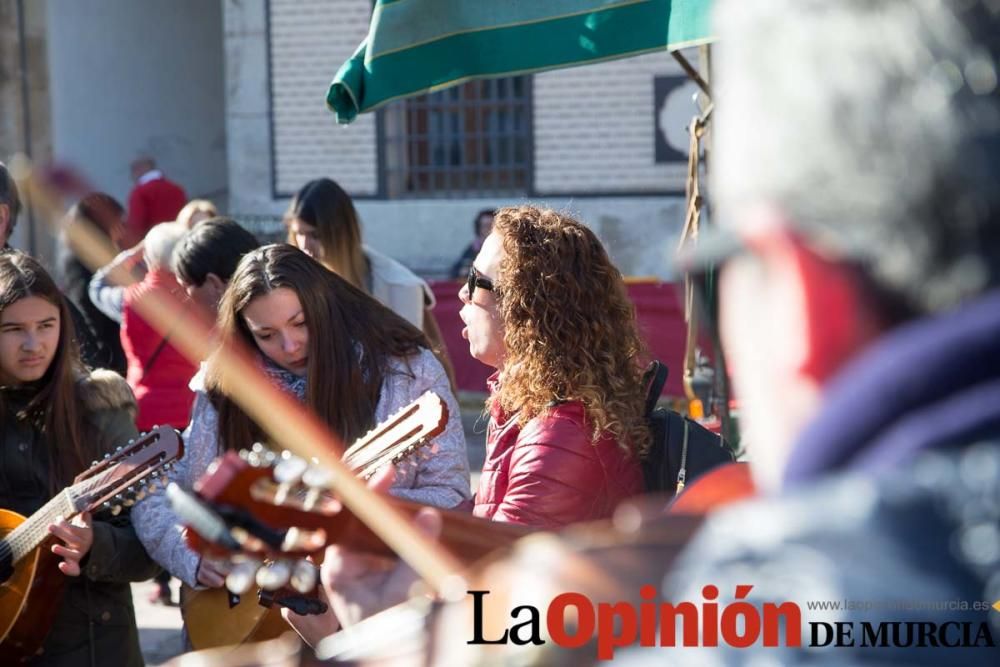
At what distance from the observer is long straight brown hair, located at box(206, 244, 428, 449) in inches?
130

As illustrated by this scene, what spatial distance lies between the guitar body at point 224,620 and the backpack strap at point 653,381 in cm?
101

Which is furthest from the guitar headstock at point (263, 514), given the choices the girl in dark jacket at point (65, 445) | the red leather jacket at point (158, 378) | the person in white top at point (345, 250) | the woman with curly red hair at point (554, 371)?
the red leather jacket at point (158, 378)

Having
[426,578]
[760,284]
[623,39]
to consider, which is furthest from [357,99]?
[760,284]

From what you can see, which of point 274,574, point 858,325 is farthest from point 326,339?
point 858,325

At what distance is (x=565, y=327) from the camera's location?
2873mm

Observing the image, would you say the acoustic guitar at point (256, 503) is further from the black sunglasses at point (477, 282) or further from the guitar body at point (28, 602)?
the guitar body at point (28, 602)

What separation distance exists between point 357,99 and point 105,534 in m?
1.30

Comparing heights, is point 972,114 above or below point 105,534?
above

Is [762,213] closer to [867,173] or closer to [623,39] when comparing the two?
[867,173]

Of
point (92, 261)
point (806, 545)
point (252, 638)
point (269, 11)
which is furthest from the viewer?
point (269, 11)

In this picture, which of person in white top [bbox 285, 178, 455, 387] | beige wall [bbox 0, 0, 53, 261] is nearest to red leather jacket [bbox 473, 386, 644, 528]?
person in white top [bbox 285, 178, 455, 387]

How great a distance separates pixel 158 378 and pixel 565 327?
266 centimetres

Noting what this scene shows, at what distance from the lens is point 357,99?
12.2 feet

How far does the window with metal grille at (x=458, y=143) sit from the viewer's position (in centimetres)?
1365
